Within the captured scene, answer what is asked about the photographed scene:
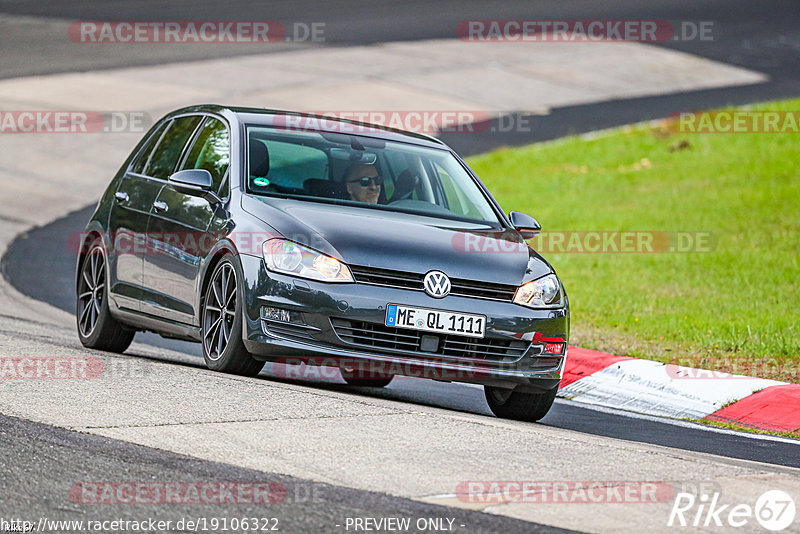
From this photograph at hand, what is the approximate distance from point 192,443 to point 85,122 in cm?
1805

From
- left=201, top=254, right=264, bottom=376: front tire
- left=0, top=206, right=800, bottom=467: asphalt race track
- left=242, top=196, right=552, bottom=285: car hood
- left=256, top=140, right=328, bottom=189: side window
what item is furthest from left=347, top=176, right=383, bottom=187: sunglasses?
left=0, top=206, right=800, bottom=467: asphalt race track

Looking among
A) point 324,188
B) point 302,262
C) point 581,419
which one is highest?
point 324,188

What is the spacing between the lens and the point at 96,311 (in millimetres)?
10086

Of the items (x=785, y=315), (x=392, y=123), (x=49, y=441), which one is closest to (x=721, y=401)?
(x=785, y=315)

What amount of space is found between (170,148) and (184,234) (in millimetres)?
1209

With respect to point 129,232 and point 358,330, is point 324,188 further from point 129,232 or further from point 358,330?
point 129,232

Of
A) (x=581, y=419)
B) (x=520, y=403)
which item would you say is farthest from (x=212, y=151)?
(x=581, y=419)

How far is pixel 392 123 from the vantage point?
24.0 m

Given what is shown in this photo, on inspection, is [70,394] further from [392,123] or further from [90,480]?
[392,123]

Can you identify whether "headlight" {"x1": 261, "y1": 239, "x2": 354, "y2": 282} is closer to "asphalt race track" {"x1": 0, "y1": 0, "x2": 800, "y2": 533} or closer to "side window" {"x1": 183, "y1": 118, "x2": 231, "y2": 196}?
"asphalt race track" {"x1": 0, "y1": 0, "x2": 800, "y2": 533}

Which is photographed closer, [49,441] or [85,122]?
[49,441]

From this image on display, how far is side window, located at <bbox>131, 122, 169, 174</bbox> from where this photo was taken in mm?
10055

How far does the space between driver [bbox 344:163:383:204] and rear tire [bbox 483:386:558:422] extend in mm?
1430

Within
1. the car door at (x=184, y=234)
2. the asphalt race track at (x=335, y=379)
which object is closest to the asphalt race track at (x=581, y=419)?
the asphalt race track at (x=335, y=379)
